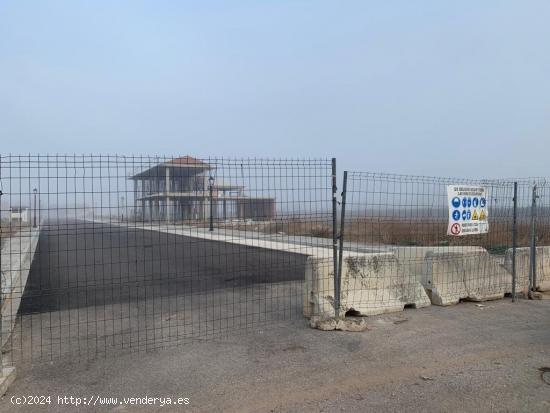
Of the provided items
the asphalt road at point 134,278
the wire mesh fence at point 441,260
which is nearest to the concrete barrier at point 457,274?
the wire mesh fence at point 441,260

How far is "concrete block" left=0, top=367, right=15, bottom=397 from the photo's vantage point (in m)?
4.73

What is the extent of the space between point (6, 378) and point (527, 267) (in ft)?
29.2

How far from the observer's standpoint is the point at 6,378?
490 centimetres

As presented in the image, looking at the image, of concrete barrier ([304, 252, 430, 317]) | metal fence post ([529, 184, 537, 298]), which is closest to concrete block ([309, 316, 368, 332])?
concrete barrier ([304, 252, 430, 317])

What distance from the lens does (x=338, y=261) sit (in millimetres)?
7211

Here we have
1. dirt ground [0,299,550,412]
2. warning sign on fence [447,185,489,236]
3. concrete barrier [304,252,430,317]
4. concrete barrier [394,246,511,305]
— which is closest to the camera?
dirt ground [0,299,550,412]

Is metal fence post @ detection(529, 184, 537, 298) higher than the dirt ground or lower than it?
higher

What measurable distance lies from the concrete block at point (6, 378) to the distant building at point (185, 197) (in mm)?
2462

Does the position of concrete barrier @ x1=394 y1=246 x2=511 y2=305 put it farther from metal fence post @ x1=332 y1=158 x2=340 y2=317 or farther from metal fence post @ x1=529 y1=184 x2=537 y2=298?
metal fence post @ x1=332 y1=158 x2=340 y2=317

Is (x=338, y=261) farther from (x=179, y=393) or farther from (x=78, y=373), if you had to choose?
(x=78, y=373)

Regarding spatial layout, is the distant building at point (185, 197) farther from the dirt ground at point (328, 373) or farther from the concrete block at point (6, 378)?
the concrete block at point (6, 378)

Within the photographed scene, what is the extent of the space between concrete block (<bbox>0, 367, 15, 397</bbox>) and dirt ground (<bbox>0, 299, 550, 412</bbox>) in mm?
59

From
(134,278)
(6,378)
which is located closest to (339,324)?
(6,378)

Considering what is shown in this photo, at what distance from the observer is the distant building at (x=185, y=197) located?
675 centimetres
